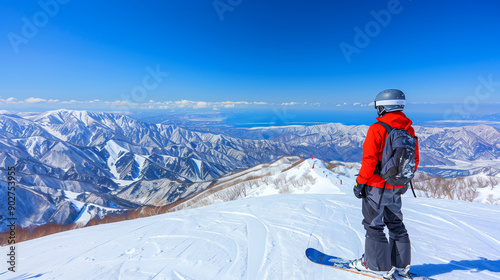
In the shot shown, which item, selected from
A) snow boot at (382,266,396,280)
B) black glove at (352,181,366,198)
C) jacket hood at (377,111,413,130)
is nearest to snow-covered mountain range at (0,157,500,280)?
snow boot at (382,266,396,280)

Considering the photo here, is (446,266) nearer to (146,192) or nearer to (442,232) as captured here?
(442,232)

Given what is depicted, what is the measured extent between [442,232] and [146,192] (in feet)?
577

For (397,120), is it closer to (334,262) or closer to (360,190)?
(360,190)

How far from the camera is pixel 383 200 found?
3455 millimetres

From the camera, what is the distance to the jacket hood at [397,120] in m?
3.29

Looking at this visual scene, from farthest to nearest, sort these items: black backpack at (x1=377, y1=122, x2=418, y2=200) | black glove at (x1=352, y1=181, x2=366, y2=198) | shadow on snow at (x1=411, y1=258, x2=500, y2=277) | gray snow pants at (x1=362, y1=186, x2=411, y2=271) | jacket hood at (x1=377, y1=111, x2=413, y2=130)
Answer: shadow on snow at (x1=411, y1=258, x2=500, y2=277), black glove at (x1=352, y1=181, x2=366, y2=198), gray snow pants at (x1=362, y1=186, x2=411, y2=271), jacket hood at (x1=377, y1=111, x2=413, y2=130), black backpack at (x1=377, y1=122, x2=418, y2=200)

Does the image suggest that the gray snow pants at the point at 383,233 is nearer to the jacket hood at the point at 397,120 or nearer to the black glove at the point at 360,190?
the black glove at the point at 360,190

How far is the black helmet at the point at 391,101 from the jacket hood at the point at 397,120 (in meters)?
0.13

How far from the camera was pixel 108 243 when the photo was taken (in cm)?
587

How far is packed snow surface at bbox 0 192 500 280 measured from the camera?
4.18 meters

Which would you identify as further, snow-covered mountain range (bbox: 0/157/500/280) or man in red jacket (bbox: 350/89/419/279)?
snow-covered mountain range (bbox: 0/157/500/280)

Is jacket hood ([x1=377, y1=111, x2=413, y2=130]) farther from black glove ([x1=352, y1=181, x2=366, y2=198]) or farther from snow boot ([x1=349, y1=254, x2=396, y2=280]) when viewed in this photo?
snow boot ([x1=349, y1=254, x2=396, y2=280])

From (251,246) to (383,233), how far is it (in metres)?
3.20

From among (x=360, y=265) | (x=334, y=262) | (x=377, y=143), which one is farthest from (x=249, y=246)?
(x=377, y=143)
